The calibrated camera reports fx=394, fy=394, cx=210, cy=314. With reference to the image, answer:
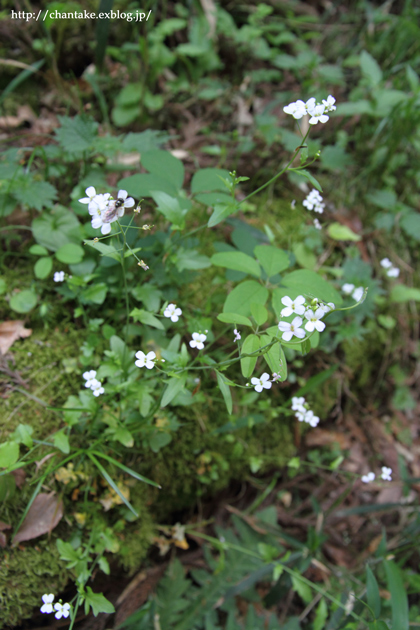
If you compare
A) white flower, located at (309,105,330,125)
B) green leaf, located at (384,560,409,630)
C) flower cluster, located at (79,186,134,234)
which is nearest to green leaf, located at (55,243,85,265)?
flower cluster, located at (79,186,134,234)

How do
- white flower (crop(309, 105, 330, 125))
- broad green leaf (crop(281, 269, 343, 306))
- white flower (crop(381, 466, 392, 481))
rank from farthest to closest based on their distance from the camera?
white flower (crop(381, 466, 392, 481)) < broad green leaf (crop(281, 269, 343, 306)) < white flower (crop(309, 105, 330, 125))

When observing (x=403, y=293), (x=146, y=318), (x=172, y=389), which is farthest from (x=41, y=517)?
(x=403, y=293)

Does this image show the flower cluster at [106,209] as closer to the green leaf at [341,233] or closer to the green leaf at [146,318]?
the green leaf at [146,318]

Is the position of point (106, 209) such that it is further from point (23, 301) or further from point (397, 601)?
point (397, 601)

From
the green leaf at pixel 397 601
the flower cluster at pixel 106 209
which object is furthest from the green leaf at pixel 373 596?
the flower cluster at pixel 106 209

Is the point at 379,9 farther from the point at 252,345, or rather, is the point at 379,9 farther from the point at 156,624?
the point at 156,624

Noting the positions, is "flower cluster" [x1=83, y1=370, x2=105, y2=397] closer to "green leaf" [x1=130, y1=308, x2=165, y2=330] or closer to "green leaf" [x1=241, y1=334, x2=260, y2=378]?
"green leaf" [x1=130, y1=308, x2=165, y2=330]
